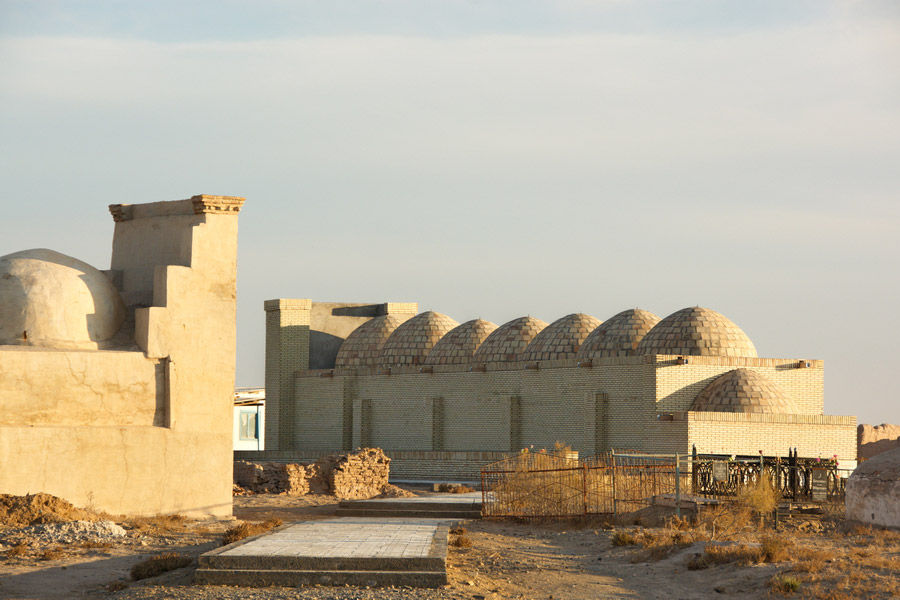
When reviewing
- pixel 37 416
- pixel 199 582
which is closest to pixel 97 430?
pixel 37 416

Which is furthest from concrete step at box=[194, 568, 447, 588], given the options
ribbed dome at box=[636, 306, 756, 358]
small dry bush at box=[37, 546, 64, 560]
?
ribbed dome at box=[636, 306, 756, 358]

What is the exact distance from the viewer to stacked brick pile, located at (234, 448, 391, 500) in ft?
90.7

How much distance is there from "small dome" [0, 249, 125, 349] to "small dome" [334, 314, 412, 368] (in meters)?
20.3

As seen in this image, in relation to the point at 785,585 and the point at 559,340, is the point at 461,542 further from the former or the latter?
the point at 559,340

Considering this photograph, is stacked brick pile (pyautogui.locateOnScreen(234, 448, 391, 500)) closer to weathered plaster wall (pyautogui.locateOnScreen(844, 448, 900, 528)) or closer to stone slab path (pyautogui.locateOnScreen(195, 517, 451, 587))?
weathered plaster wall (pyautogui.locateOnScreen(844, 448, 900, 528))

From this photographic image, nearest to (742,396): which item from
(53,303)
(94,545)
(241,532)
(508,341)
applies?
(508,341)

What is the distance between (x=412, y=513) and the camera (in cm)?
2244

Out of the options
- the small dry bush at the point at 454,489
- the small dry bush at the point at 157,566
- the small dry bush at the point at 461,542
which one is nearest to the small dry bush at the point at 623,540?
the small dry bush at the point at 461,542

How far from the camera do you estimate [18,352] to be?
18.1 meters

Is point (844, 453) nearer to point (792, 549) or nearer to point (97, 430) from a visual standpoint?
point (792, 549)

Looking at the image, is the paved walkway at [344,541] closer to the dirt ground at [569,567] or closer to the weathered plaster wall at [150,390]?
the dirt ground at [569,567]

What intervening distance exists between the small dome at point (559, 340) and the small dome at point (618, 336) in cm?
52

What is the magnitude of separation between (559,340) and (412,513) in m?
14.1

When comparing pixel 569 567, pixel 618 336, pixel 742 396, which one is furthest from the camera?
pixel 618 336
